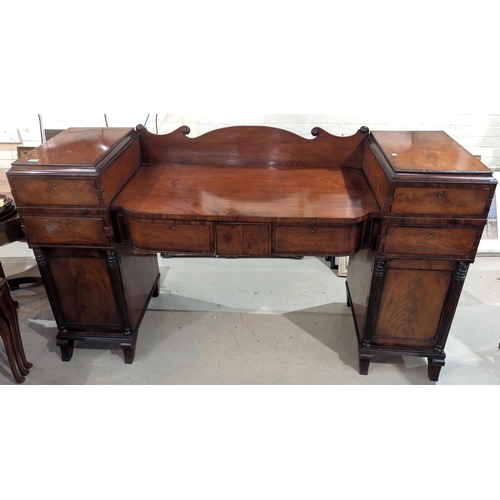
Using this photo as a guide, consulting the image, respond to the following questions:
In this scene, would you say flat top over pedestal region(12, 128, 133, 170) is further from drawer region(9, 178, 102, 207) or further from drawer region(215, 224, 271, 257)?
drawer region(215, 224, 271, 257)

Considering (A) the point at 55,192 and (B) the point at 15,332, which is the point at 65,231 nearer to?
(A) the point at 55,192

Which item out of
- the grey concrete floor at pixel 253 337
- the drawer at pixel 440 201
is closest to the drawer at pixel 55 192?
the grey concrete floor at pixel 253 337

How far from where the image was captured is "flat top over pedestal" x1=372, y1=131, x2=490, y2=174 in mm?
1443

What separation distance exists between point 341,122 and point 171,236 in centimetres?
161

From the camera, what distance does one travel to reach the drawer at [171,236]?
1.58 meters

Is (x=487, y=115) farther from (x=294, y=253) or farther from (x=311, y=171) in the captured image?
(x=294, y=253)

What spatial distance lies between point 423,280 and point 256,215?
0.70 m

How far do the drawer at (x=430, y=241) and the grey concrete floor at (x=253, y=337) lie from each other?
66 centimetres

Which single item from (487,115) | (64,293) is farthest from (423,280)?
(487,115)

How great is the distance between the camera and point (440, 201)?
4.73 feet

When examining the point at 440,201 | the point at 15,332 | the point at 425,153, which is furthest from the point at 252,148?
the point at 15,332

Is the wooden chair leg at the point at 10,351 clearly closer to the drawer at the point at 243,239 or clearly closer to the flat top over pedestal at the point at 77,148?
the flat top over pedestal at the point at 77,148

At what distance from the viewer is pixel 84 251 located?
1.69 meters

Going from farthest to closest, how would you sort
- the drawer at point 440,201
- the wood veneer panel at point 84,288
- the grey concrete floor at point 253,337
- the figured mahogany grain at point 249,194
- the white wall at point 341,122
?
the white wall at point 341,122
the grey concrete floor at point 253,337
the wood veneer panel at point 84,288
the figured mahogany grain at point 249,194
the drawer at point 440,201
